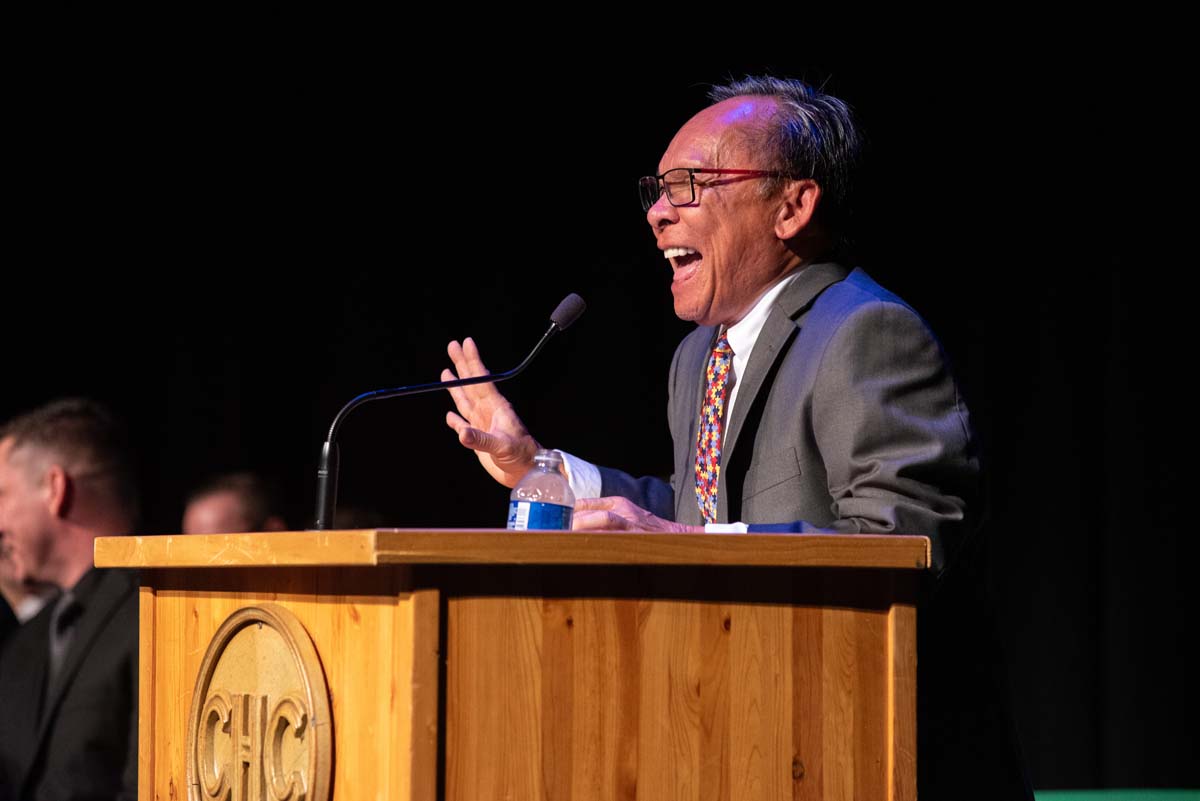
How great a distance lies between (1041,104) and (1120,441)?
1028mm

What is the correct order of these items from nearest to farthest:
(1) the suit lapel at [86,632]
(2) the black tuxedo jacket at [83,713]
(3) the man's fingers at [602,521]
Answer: (3) the man's fingers at [602,521] < (2) the black tuxedo jacket at [83,713] < (1) the suit lapel at [86,632]

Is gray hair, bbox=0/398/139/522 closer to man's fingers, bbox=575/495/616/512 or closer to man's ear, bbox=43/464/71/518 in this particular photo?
man's ear, bbox=43/464/71/518

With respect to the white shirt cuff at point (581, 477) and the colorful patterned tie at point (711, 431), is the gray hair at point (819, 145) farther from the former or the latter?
the white shirt cuff at point (581, 477)

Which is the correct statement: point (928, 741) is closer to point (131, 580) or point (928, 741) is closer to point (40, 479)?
point (131, 580)

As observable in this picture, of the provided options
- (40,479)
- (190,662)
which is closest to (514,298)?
(40,479)

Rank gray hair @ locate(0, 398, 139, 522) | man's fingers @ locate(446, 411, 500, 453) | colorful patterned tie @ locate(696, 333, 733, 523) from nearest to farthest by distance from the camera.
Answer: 1. man's fingers @ locate(446, 411, 500, 453)
2. colorful patterned tie @ locate(696, 333, 733, 523)
3. gray hair @ locate(0, 398, 139, 522)

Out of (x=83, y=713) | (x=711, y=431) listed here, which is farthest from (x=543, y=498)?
(x=83, y=713)

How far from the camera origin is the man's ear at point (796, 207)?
2373mm

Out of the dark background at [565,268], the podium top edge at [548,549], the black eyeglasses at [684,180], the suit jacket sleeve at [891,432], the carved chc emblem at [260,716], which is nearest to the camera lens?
the podium top edge at [548,549]

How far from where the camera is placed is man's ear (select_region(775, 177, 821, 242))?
2.37 metres

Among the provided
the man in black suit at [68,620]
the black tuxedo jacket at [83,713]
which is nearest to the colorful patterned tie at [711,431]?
the man in black suit at [68,620]

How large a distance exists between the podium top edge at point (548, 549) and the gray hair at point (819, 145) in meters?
0.97

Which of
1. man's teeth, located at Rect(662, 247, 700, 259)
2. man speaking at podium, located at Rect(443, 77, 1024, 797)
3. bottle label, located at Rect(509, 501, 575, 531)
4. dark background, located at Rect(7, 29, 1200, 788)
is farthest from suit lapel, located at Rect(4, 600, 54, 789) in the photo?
bottle label, located at Rect(509, 501, 575, 531)

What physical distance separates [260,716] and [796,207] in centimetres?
122
